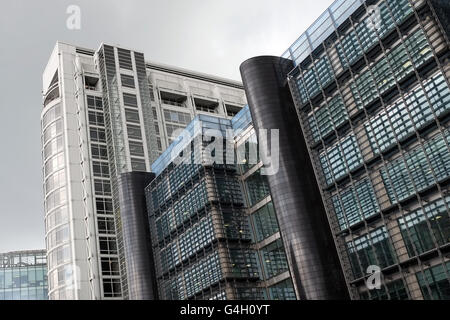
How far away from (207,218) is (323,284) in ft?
65.6

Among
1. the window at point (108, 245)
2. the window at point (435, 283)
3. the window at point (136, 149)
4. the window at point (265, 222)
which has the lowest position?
the window at point (435, 283)

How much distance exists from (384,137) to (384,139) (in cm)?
19

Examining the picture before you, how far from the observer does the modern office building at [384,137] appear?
136 feet

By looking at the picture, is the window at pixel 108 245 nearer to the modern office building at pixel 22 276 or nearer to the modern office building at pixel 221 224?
the modern office building at pixel 221 224

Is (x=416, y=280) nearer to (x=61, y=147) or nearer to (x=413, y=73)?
(x=413, y=73)

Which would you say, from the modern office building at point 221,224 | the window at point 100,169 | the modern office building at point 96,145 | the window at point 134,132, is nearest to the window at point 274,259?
the modern office building at point 221,224

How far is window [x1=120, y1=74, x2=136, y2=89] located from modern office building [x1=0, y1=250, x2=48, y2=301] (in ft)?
209

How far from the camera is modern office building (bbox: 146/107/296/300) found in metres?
62.2

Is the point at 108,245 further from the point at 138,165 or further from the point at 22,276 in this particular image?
the point at 22,276

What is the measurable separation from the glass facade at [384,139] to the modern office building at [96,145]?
4111 centimetres

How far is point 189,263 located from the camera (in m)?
69.4

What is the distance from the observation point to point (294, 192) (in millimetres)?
54844
